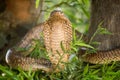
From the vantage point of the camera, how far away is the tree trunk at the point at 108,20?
1.91 metres

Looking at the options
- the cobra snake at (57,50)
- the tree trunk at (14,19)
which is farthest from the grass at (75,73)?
the tree trunk at (14,19)

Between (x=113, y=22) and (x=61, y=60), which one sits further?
(x=113, y=22)

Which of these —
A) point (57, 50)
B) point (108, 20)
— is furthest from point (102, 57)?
point (57, 50)

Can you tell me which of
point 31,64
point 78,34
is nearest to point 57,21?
Answer: point 31,64

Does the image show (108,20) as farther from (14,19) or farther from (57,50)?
(14,19)

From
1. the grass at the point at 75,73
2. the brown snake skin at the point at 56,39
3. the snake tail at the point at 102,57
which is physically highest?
the brown snake skin at the point at 56,39

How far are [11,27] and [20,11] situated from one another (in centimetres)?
12

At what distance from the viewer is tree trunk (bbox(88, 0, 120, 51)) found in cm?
191

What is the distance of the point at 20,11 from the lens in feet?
8.53

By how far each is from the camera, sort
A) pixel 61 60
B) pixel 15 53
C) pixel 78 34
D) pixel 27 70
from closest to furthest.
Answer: pixel 61 60 → pixel 27 70 → pixel 15 53 → pixel 78 34

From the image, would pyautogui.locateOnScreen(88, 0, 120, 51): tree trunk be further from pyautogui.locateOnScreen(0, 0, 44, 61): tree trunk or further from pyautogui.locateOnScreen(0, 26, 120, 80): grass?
pyautogui.locateOnScreen(0, 0, 44, 61): tree trunk

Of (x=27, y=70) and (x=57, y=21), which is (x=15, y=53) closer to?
(x=27, y=70)

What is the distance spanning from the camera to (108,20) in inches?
76.2

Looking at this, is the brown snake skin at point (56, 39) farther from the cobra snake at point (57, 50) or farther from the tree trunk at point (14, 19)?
the tree trunk at point (14, 19)
